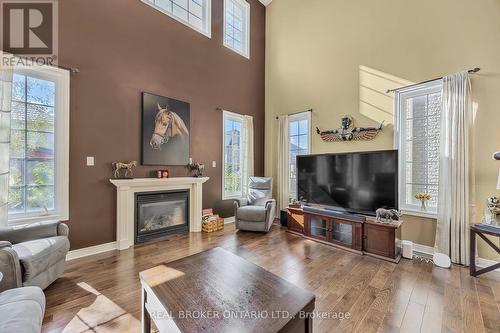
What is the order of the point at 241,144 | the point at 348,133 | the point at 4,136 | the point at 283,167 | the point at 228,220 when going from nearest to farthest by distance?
the point at 4,136 < the point at 348,133 < the point at 228,220 < the point at 283,167 < the point at 241,144

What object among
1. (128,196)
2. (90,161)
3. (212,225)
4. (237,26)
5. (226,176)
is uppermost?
(237,26)

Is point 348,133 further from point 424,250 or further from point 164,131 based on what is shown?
point 164,131

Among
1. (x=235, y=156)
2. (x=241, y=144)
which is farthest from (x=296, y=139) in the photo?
(x=235, y=156)

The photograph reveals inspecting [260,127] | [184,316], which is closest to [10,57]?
[184,316]

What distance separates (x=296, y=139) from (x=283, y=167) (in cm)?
69

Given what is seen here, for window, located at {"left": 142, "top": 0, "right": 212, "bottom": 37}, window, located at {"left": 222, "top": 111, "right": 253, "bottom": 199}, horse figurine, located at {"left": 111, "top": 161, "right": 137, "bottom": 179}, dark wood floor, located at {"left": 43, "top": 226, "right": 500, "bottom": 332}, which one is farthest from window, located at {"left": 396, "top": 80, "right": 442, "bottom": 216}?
horse figurine, located at {"left": 111, "top": 161, "right": 137, "bottom": 179}

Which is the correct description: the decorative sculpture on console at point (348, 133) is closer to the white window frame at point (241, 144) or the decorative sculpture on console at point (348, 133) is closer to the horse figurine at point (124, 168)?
the white window frame at point (241, 144)

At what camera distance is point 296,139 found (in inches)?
197

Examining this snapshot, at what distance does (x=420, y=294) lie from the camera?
7.11 feet

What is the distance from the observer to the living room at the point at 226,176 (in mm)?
1758

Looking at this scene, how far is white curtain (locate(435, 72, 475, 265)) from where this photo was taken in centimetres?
282

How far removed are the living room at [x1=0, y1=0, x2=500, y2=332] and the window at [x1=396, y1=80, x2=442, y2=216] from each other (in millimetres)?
22

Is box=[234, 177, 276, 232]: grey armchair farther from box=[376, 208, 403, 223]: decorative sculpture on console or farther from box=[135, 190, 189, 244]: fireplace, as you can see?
box=[376, 208, 403, 223]: decorative sculpture on console

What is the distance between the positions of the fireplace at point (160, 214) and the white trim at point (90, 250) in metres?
0.34
